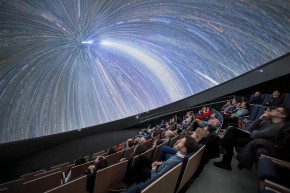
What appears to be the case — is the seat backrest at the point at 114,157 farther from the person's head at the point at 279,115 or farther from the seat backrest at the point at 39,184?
the person's head at the point at 279,115

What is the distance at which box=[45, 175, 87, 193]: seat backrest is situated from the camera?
201 centimetres

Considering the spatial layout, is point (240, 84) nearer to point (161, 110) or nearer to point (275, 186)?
point (161, 110)

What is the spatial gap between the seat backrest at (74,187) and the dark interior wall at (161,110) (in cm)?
665

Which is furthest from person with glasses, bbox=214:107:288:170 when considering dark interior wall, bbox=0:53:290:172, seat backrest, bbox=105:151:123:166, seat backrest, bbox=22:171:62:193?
dark interior wall, bbox=0:53:290:172

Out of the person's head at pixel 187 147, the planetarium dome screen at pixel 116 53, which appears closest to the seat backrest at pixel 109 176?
the person's head at pixel 187 147

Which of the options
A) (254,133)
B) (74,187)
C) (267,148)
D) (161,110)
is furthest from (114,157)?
(161,110)

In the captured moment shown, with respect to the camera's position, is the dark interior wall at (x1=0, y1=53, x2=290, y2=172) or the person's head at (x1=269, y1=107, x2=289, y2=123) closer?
the person's head at (x1=269, y1=107, x2=289, y2=123)

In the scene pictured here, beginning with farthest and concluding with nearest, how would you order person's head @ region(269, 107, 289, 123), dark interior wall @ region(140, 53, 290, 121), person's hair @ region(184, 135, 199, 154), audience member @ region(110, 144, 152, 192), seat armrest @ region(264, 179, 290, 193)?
dark interior wall @ region(140, 53, 290, 121) < person's head @ region(269, 107, 289, 123) < audience member @ region(110, 144, 152, 192) < person's hair @ region(184, 135, 199, 154) < seat armrest @ region(264, 179, 290, 193)

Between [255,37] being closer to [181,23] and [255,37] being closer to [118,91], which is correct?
[181,23]

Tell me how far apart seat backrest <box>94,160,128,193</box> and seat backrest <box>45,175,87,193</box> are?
0.53 feet

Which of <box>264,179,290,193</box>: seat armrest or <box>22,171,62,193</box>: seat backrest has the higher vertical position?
<box>22,171,62,193</box>: seat backrest

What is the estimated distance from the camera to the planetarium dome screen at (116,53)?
698cm

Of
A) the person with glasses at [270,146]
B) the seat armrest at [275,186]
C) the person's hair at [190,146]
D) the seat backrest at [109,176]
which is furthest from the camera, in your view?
the person's hair at [190,146]

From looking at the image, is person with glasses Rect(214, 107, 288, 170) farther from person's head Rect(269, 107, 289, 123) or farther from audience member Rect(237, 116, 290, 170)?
audience member Rect(237, 116, 290, 170)
